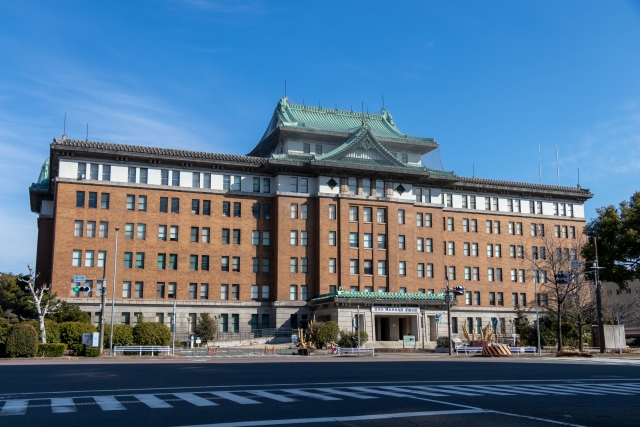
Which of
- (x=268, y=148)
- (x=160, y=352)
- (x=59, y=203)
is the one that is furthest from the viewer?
(x=268, y=148)

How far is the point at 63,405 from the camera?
44.5 feet

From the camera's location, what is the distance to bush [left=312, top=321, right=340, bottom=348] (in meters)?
53.9

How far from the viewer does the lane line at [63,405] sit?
41.8ft

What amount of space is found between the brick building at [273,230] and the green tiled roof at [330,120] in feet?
0.76

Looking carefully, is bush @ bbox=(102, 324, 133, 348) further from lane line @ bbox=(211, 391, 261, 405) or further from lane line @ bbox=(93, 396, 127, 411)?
lane line @ bbox=(93, 396, 127, 411)

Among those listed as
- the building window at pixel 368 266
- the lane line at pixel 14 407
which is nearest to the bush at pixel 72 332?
the building window at pixel 368 266

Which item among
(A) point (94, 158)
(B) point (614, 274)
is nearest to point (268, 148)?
(A) point (94, 158)

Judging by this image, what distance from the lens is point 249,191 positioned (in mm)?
67312

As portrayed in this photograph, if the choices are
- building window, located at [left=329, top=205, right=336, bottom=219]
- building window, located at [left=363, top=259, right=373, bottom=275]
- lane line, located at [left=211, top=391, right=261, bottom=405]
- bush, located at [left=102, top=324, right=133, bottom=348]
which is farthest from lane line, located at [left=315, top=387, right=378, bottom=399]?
building window, located at [left=363, top=259, right=373, bottom=275]

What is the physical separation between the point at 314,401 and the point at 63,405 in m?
5.38

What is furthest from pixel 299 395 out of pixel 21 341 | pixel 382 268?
pixel 382 268

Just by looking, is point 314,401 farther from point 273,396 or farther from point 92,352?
point 92,352

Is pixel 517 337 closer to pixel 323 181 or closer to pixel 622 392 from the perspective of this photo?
pixel 323 181

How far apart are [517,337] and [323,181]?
26611 mm
